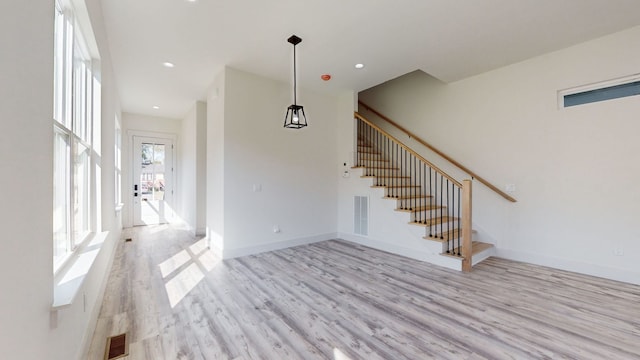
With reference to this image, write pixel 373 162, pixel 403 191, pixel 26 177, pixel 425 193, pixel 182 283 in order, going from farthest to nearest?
pixel 373 162 → pixel 425 193 → pixel 403 191 → pixel 182 283 → pixel 26 177

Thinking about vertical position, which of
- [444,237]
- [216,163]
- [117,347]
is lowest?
[117,347]

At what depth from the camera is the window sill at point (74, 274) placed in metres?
1.34

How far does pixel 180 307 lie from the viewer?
265cm

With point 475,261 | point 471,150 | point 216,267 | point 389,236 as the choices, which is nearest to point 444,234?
point 475,261

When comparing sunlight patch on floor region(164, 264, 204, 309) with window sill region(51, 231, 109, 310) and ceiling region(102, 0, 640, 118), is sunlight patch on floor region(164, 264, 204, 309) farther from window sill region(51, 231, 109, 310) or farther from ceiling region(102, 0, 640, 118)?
ceiling region(102, 0, 640, 118)

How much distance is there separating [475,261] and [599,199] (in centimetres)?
169

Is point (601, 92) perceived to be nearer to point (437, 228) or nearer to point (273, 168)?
point (437, 228)

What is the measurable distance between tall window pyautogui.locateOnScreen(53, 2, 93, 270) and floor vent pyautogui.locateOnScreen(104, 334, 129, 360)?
76 centimetres

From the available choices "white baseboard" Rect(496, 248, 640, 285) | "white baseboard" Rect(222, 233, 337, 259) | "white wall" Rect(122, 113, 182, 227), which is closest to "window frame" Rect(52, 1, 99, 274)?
"white baseboard" Rect(222, 233, 337, 259)

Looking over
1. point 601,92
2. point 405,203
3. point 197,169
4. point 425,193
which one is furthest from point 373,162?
point 197,169

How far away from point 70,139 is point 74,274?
98 centimetres

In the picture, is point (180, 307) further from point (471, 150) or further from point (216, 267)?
point (471, 150)

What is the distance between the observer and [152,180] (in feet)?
23.1

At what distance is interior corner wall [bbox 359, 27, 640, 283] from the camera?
3.31 metres
